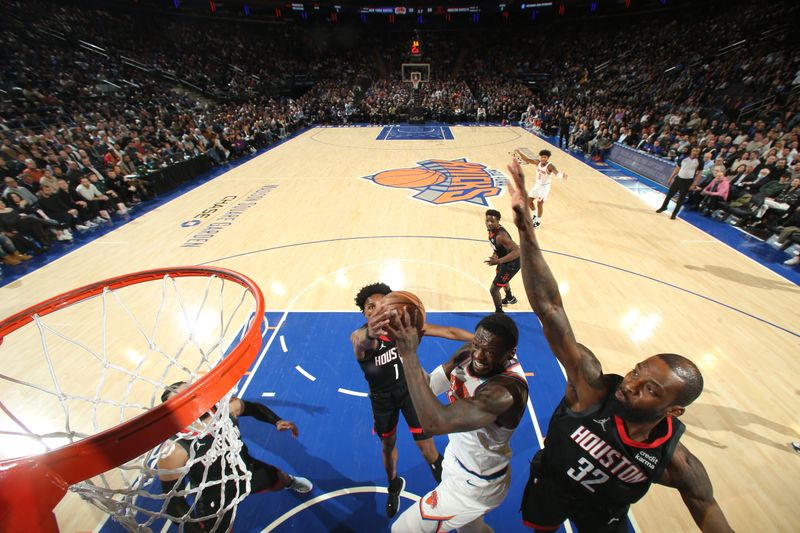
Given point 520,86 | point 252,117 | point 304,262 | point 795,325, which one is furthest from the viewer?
point 520,86

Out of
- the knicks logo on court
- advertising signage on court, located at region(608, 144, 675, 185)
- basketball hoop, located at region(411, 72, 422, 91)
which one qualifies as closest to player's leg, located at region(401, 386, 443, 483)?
the knicks logo on court

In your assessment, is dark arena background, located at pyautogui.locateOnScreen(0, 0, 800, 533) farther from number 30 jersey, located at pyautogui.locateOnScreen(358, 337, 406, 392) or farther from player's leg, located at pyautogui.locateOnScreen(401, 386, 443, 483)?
number 30 jersey, located at pyautogui.locateOnScreen(358, 337, 406, 392)

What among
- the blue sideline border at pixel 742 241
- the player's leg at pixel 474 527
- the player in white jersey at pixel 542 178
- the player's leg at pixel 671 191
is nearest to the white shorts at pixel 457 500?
the player's leg at pixel 474 527

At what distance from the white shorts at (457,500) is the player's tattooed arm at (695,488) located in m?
0.88

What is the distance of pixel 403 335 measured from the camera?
5.63 ft

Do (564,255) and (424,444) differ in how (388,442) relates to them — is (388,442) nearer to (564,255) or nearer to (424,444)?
(424,444)

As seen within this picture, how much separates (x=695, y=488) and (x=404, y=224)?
7689 millimetres

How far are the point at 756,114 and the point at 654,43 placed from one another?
15298mm

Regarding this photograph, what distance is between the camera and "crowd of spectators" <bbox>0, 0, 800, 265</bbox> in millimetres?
9633

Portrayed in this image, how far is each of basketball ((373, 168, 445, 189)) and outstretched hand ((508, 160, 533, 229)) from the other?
10223 mm

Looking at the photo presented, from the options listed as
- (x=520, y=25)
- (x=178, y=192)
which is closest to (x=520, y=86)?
(x=520, y=25)

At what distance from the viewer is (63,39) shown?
69.8 feet

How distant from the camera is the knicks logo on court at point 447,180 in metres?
11.0

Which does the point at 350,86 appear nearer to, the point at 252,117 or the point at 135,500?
the point at 252,117
